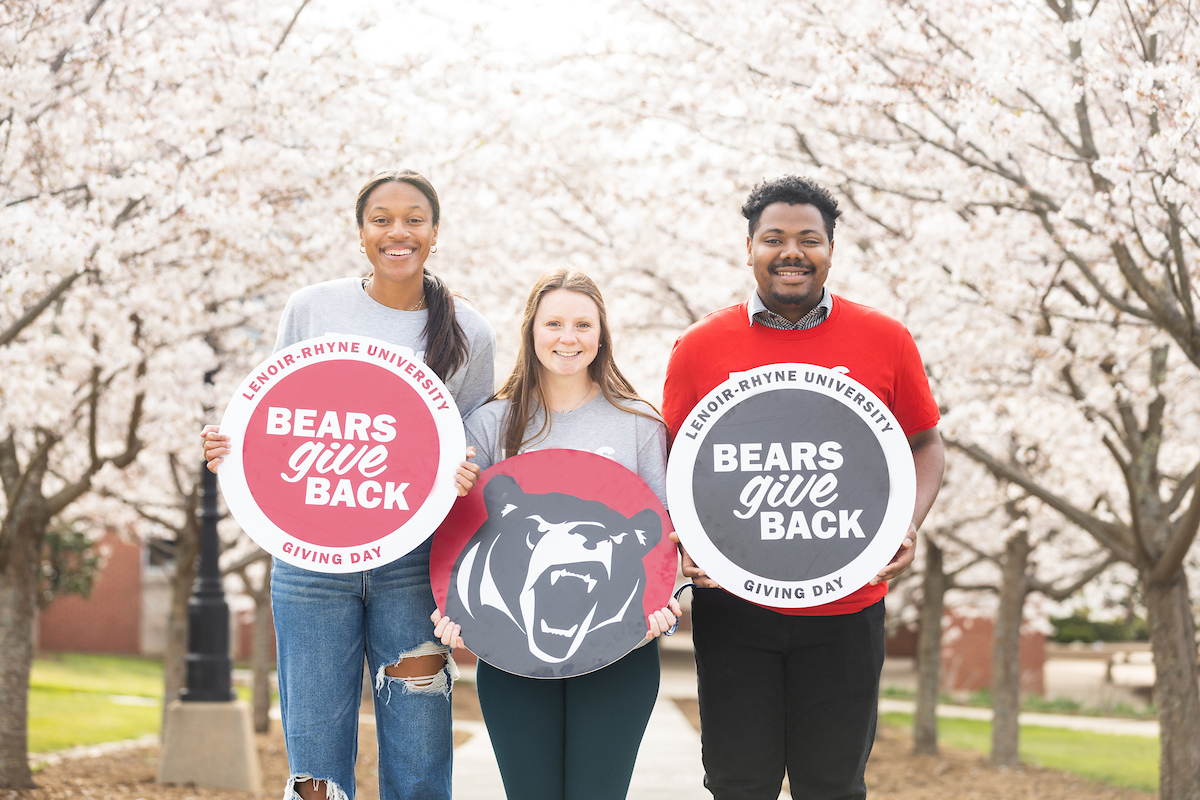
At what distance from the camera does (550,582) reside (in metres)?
3.11

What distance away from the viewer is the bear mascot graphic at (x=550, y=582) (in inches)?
119

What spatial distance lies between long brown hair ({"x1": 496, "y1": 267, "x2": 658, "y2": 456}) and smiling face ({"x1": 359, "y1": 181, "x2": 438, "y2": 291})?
0.37 m

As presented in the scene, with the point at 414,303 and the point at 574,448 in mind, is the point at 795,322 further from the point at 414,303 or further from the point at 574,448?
the point at 414,303

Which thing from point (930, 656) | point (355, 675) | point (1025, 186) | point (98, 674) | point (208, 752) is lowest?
point (98, 674)

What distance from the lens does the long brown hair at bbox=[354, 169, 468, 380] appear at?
329 centimetres

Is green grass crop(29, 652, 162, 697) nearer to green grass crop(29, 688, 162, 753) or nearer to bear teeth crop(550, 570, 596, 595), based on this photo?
green grass crop(29, 688, 162, 753)

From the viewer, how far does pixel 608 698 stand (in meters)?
3.08

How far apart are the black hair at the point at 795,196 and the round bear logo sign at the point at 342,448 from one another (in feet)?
3.51

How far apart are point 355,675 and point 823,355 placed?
163 centimetres

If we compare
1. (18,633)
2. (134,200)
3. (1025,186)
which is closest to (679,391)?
(1025,186)

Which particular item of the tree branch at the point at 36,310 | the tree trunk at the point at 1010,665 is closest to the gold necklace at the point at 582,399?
the tree branch at the point at 36,310

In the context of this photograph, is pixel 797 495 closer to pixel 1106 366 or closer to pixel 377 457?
pixel 377 457

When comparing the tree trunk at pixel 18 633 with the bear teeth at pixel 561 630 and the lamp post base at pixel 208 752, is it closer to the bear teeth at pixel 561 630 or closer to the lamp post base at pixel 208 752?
the lamp post base at pixel 208 752

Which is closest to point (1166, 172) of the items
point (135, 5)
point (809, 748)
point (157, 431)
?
point (809, 748)
